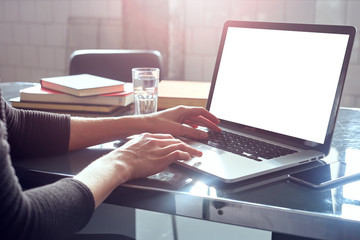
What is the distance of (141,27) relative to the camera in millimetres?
2555

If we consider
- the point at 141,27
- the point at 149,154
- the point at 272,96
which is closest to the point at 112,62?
the point at 141,27

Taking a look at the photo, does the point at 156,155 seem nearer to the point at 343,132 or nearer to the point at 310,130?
the point at 310,130

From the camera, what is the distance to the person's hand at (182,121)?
1045 millimetres

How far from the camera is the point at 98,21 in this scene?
9.21ft

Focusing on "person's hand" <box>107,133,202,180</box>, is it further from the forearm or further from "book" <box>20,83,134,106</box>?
"book" <box>20,83,134,106</box>

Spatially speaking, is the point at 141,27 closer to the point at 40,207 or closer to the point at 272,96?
the point at 272,96

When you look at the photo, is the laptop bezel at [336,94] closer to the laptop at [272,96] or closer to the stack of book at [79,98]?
the laptop at [272,96]

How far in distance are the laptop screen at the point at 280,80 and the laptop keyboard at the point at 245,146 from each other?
0.19 ft

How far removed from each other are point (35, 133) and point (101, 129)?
0.46 ft

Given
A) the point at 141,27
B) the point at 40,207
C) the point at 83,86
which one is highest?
the point at 141,27

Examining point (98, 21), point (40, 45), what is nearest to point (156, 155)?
point (98, 21)

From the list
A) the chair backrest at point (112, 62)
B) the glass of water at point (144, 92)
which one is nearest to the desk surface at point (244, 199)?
the glass of water at point (144, 92)

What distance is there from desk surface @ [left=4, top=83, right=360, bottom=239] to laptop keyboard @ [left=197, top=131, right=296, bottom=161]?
0.06 m

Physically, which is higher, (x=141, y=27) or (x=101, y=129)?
(x=141, y=27)
